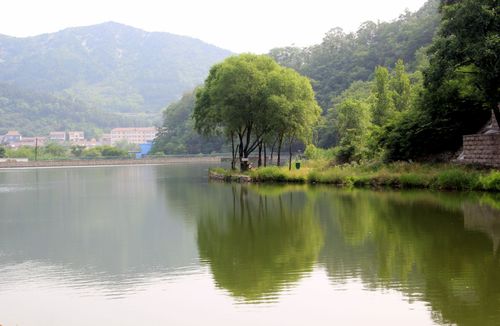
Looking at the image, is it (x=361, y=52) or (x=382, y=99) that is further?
(x=361, y=52)

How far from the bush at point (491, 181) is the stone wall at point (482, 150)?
2.27m

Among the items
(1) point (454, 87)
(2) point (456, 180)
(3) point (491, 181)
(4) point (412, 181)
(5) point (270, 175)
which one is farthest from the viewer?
(5) point (270, 175)

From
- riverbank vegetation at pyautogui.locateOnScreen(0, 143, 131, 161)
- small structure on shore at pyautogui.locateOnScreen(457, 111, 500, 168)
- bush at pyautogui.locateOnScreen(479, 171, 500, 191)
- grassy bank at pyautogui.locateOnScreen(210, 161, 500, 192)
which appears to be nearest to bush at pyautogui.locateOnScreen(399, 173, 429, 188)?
grassy bank at pyautogui.locateOnScreen(210, 161, 500, 192)

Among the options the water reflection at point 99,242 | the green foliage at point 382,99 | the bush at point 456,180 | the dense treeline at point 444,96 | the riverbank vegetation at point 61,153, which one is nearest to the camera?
the water reflection at point 99,242

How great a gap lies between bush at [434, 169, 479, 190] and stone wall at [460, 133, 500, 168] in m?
1.47

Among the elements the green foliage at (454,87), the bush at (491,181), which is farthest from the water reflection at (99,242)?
the green foliage at (454,87)

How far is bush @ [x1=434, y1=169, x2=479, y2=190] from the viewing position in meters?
30.4

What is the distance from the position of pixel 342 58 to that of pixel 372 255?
126 m

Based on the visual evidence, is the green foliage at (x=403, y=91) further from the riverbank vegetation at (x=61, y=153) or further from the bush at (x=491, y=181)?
the riverbank vegetation at (x=61, y=153)

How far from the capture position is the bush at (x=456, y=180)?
3042 centimetres

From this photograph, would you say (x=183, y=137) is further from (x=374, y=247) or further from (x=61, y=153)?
(x=374, y=247)

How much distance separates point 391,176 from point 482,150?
4983 millimetres

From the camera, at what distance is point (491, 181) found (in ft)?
94.9

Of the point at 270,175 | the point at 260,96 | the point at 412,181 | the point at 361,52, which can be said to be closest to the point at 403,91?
the point at 260,96
